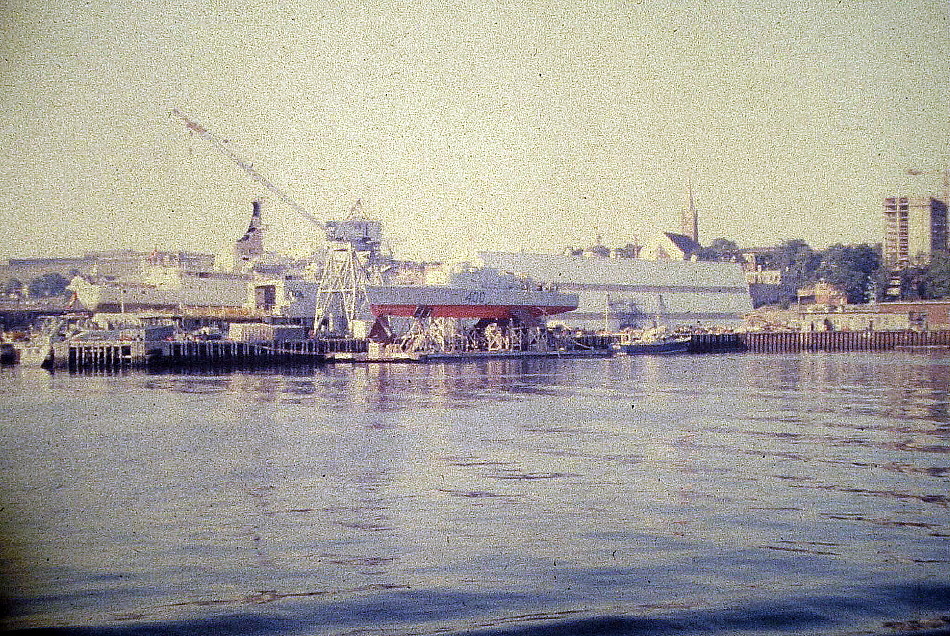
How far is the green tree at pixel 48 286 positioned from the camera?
6712 centimetres

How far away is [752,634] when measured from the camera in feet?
24.0

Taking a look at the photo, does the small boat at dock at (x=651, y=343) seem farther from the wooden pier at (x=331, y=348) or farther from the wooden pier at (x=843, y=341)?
the wooden pier at (x=843, y=341)

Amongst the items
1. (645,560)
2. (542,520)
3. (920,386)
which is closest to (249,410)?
(542,520)

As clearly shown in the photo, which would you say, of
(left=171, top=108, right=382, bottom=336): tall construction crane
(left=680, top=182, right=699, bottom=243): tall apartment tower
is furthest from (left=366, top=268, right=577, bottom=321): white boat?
(left=680, top=182, right=699, bottom=243): tall apartment tower

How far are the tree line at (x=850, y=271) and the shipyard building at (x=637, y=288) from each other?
731 centimetres

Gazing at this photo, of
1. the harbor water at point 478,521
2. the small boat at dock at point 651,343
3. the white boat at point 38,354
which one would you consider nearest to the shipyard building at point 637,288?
the small boat at dock at point 651,343

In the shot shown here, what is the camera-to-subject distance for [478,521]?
34.8 ft

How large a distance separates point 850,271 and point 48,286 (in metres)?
54.3

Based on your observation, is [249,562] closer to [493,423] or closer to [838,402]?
[493,423]

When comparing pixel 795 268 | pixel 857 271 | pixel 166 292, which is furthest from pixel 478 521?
pixel 795 268

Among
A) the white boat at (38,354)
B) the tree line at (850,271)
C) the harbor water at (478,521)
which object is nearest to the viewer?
the harbor water at (478,521)

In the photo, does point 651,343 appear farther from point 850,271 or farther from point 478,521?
point 478,521

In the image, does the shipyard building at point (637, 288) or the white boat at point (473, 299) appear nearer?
the white boat at point (473, 299)

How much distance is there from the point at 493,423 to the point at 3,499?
968 cm
